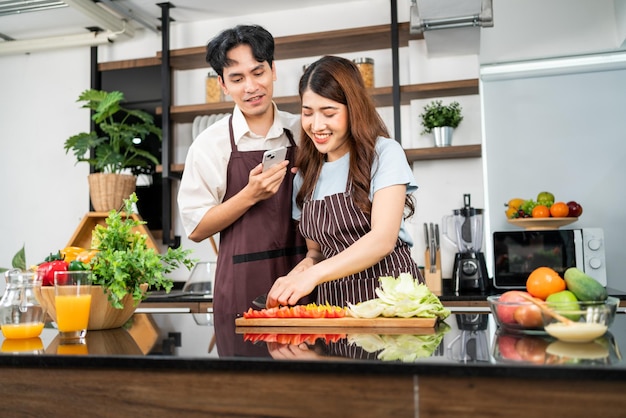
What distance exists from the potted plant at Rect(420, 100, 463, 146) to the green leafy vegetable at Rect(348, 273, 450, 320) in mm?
2075

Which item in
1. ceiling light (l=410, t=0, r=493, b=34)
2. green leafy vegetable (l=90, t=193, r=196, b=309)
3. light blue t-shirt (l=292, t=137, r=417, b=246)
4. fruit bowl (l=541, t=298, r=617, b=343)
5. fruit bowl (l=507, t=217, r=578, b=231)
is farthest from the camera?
fruit bowl (l=507, t=217, r=578, b=231)

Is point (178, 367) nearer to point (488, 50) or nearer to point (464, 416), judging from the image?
point (464, 416)

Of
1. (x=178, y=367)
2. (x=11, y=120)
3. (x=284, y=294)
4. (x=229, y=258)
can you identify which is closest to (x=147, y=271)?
(x=284, y=294)

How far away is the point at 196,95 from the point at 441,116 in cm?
165

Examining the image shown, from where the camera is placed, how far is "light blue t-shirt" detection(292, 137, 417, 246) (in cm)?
174

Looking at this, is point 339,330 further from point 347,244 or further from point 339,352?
point 347,244

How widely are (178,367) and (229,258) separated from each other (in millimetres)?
1168

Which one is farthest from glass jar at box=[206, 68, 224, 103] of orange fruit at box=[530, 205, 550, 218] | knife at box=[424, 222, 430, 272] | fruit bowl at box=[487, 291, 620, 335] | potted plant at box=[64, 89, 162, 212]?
fruit bowl at box=[487, 291, 620, 335]

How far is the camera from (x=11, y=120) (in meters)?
4.45

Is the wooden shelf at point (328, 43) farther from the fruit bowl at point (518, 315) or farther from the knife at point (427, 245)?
the fruit bowl at point (518, 315)

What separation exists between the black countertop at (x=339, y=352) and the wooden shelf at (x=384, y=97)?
216cm

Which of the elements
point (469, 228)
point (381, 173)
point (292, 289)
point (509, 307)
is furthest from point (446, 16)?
point (509, 307)

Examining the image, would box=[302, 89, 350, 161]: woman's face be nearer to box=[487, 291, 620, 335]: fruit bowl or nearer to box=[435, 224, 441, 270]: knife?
box=[487, 291, 620, 335]: fruit bowl

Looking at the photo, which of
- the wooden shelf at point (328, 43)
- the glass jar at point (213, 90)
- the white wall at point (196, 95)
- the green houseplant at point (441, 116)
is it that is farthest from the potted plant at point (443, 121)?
the glass jar at point (213, 90)
